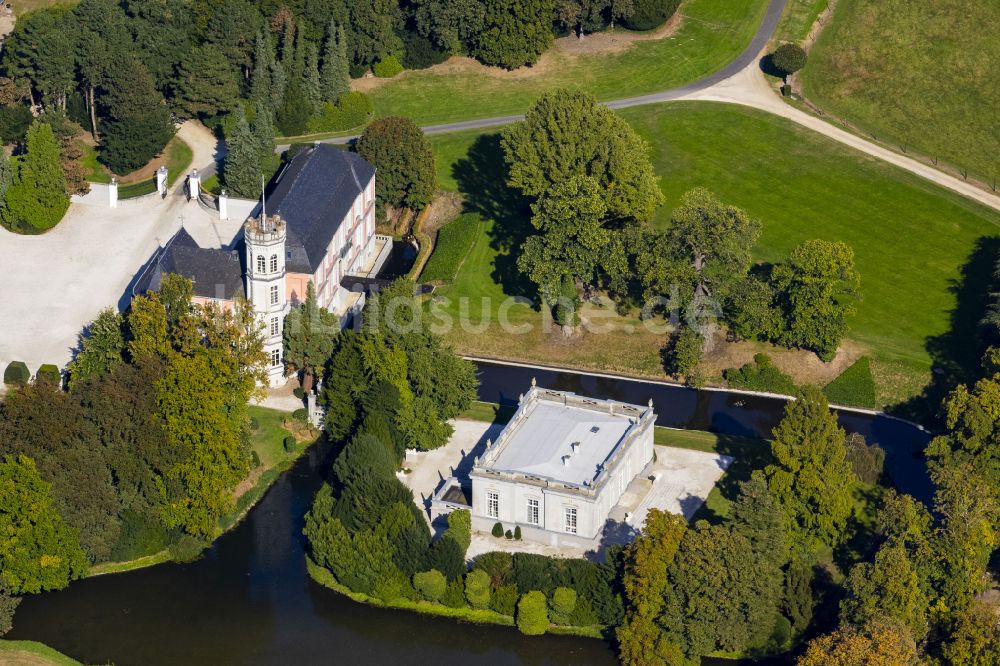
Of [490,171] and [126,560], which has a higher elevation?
[490,171]

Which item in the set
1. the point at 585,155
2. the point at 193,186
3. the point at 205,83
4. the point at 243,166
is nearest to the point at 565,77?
the point at 205,83

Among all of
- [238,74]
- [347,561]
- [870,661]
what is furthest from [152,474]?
[238,74]

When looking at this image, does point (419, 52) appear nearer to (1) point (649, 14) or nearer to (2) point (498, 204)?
(1) point (649, 14)

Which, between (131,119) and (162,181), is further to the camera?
(131,119)

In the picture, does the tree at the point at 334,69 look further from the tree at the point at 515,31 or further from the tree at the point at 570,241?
the tree at the point at 570,241

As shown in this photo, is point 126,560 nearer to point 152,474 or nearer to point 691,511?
point 152,474

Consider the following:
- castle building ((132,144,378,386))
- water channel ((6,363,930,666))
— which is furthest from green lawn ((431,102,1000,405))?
water channel ((6,363,930,666))
